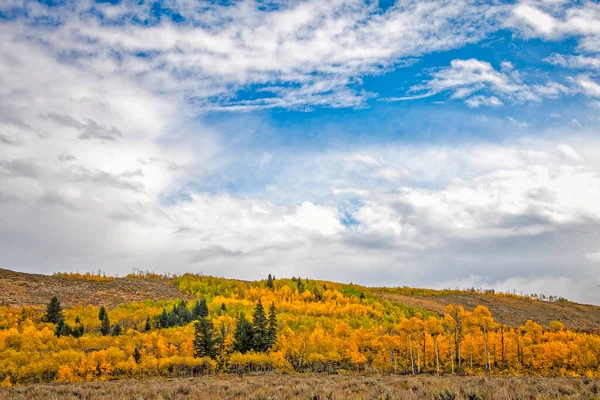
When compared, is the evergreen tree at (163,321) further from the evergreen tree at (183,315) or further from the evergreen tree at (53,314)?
the evergreen tree at (53,314)

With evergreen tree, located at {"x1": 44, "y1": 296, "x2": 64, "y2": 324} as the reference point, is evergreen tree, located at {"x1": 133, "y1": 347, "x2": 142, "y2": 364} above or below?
below

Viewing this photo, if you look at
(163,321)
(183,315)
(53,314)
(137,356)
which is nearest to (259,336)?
(137,356)

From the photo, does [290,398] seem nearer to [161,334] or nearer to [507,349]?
[507,349]

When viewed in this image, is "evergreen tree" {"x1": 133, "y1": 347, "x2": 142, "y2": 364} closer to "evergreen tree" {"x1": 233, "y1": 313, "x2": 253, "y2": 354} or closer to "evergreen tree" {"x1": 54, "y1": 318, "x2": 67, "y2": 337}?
"evergreen tree" {"x1": 233, "y1": 313, "x2": 253, "y2": 354}

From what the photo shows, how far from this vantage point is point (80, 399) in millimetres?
19828

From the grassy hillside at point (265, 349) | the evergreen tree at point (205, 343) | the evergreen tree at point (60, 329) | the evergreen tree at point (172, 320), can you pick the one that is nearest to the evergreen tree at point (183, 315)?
the grassy hillside at point (265, 349)

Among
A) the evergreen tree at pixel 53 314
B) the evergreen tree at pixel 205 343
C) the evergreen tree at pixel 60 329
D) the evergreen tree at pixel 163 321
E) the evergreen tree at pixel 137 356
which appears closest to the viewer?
the evergreen tree at pixel 137 356

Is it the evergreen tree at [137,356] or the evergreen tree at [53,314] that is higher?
the evergreen tree at [53,314]

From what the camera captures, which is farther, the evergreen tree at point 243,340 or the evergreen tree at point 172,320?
the evergreen tree at point 172,320

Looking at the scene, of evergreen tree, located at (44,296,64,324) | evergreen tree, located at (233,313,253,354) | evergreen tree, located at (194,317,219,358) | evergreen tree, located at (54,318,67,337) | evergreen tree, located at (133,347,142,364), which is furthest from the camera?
evergreen tree, located at (44,296,64,324)

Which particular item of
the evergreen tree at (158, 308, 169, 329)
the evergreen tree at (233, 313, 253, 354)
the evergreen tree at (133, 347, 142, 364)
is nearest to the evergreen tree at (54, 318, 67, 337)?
the evergreen tree at (158, 308, 169, 329)

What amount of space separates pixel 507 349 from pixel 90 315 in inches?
5381

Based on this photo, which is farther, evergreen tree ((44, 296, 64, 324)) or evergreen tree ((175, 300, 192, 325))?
evergreen tree ((175, 300, 192, 325))

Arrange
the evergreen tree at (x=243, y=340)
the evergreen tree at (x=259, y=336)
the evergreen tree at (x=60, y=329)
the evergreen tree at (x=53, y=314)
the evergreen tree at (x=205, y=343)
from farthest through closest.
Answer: the evergreen tree at (x=53, y=314), the evergreen tree at (x=60, y=329), the evergreen tree at (x=243, y=340), the evergreen tree at (x=259, y=336), the evergreen tree at (x=205, y=343)
